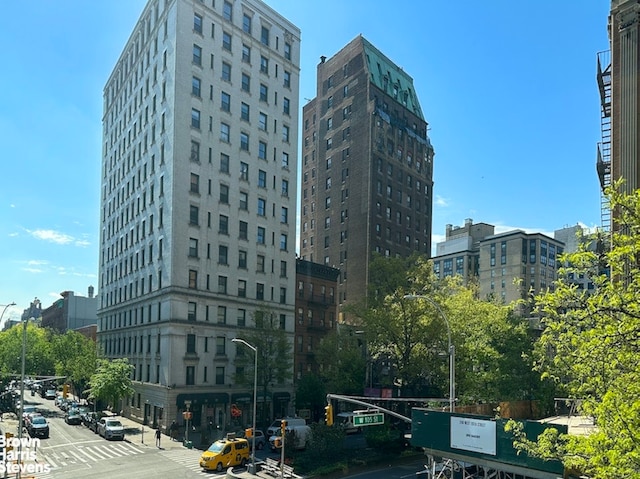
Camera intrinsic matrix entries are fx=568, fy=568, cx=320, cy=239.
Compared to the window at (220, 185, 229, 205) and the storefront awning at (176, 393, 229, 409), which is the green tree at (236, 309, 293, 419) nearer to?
the storefront awning at (176, 393, 229, 409)

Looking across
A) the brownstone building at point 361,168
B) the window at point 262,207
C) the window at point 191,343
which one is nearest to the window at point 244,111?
the window at point 262,207

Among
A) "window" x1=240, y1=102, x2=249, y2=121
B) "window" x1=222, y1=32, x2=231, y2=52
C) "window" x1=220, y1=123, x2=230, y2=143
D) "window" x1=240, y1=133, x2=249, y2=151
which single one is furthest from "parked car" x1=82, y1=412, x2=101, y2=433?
"window" x1=222, y1=32, x2=231, y2=52

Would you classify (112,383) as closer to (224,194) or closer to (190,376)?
(190,376)

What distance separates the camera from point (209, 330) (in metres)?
57.8

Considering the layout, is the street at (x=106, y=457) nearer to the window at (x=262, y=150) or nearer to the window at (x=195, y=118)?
the window at (x=195, y=118)

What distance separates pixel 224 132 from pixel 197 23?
38.9ft

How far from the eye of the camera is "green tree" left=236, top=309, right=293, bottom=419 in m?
54.6

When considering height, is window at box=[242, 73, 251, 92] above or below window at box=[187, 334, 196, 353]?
above

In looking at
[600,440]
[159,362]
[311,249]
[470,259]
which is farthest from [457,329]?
[470,259]

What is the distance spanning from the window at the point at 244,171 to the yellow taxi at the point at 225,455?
31724mm

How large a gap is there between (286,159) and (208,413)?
30855mm

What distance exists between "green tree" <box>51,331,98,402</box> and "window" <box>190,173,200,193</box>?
25361 mm

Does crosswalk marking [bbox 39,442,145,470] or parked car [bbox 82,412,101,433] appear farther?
parked car [bbox 82,412,101,433]

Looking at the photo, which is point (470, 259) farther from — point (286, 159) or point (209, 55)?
point (209, 55)
